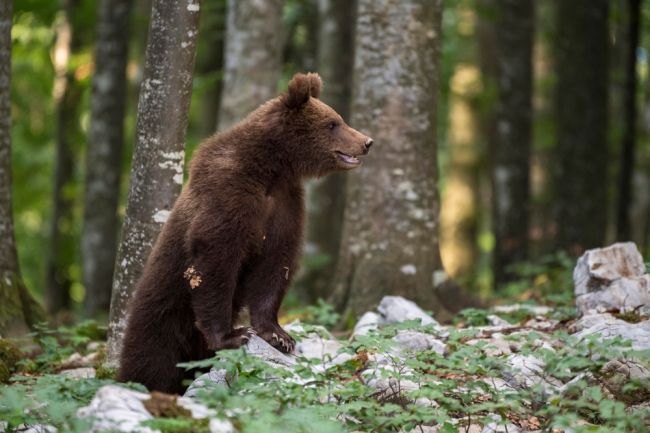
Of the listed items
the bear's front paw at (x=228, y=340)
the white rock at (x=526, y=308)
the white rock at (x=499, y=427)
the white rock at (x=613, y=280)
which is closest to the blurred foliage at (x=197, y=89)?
the white rock at (x=526, y=308)

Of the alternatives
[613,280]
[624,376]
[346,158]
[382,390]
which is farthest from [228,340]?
[613,280]

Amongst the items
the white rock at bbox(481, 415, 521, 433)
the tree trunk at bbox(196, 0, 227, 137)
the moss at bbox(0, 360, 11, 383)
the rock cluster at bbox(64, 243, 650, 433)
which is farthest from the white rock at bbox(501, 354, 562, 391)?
the tree trunk at bbox(196, 0, 227, 137)

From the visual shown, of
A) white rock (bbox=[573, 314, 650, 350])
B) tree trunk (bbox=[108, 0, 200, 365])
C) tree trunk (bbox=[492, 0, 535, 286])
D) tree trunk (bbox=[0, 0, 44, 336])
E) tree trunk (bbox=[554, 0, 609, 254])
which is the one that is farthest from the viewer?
tree trunk (bbox=[492, 0, 535, 286])

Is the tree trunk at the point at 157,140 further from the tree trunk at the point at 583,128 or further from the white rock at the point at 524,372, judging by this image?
the tree trunk at the point at 583,128

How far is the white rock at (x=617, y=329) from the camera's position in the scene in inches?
240

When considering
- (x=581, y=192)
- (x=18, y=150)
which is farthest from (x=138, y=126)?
(x=18, y=150)

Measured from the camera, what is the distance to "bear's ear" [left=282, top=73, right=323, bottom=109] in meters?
6.39

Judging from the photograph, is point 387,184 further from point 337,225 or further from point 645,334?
point 337,225

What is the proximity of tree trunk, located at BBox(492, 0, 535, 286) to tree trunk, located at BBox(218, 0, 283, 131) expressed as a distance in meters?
4.61

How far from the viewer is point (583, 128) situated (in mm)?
13906

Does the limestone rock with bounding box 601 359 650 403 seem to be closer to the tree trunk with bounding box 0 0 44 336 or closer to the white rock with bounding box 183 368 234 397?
the white rock with bounding box 183 368 234 397

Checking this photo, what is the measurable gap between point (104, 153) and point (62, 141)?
2407 millimetres

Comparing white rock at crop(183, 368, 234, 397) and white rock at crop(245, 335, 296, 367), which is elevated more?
white rock at crop(245, 335, 296, 367)

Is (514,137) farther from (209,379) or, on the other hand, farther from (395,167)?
(209,379)
